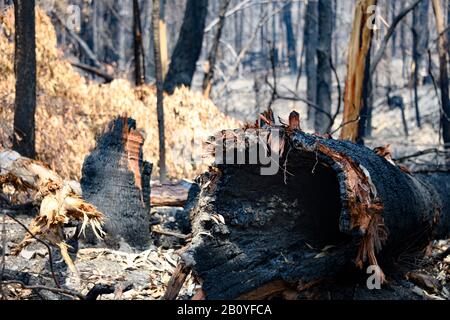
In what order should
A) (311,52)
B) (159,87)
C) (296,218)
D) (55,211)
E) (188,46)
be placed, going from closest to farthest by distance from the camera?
1. (296,218)
2. (55,211)
3. (159,87)
4. (188,46)
5. (311,52)

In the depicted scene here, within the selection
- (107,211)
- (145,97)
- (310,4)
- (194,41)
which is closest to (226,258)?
(107,211)

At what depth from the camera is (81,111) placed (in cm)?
1024

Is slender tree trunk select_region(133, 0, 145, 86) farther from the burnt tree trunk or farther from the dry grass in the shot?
the burnt tree trunk

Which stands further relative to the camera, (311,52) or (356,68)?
(311,52)

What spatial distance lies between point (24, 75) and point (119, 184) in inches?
80.2

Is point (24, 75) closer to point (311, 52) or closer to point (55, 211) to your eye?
point (55, 211)

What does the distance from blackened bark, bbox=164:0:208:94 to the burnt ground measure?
8.25m

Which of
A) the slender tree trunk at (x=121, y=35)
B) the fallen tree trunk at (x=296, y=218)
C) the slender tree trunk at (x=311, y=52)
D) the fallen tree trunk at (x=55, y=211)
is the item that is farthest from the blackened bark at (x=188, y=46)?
the fallen tree trunk at (x=296, y=218)

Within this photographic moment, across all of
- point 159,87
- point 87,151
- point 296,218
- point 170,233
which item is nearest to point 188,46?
point 87,151

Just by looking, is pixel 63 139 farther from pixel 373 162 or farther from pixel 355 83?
pixel 373 162

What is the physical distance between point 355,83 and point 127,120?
13.6ft

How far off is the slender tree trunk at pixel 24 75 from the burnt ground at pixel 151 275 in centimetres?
142

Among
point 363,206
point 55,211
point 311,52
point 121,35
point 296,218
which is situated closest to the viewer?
point 363,206

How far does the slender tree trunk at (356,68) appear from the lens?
27.6ft
